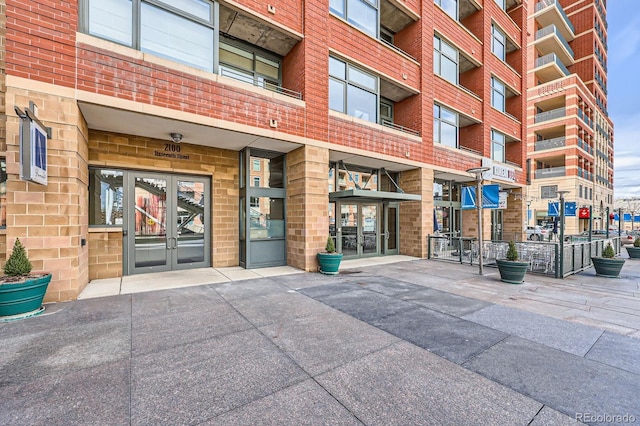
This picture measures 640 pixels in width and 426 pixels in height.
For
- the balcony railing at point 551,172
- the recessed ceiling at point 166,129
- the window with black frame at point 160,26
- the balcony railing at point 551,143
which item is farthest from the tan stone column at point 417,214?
the balcony railing at point 551,143

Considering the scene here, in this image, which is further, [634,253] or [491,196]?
[634,253]

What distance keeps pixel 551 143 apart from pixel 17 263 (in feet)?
149

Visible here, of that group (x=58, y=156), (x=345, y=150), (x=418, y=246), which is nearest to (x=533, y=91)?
(x=418, y=246)

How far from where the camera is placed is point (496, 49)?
55.3ft

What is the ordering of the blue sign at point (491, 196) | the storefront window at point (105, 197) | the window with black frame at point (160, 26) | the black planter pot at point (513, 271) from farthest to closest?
the blue sign at point (491, 196) → the black planter pot at point (513, 271) → the storefront window at point (105, 197) → the window with black frame at point (160, 26)

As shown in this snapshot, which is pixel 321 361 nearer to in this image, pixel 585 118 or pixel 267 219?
pixel 267 219

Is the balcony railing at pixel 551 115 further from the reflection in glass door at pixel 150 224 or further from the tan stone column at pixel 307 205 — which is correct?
the reflection in glass door at pixel 150 224

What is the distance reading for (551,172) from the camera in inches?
1367

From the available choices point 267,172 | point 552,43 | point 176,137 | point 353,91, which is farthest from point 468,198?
point 552,43

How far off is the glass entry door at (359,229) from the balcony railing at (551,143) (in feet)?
111

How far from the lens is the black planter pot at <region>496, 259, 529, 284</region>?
7.62m

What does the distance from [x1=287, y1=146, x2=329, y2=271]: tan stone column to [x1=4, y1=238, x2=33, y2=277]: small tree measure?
6149mm

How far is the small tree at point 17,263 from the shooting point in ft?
15.8

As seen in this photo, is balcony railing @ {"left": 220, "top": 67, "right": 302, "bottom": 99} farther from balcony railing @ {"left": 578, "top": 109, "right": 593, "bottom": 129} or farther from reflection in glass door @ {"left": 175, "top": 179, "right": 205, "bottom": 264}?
balcony railing @ {"left": 578, "top": 109, "right": 593, "bottom": 129}
